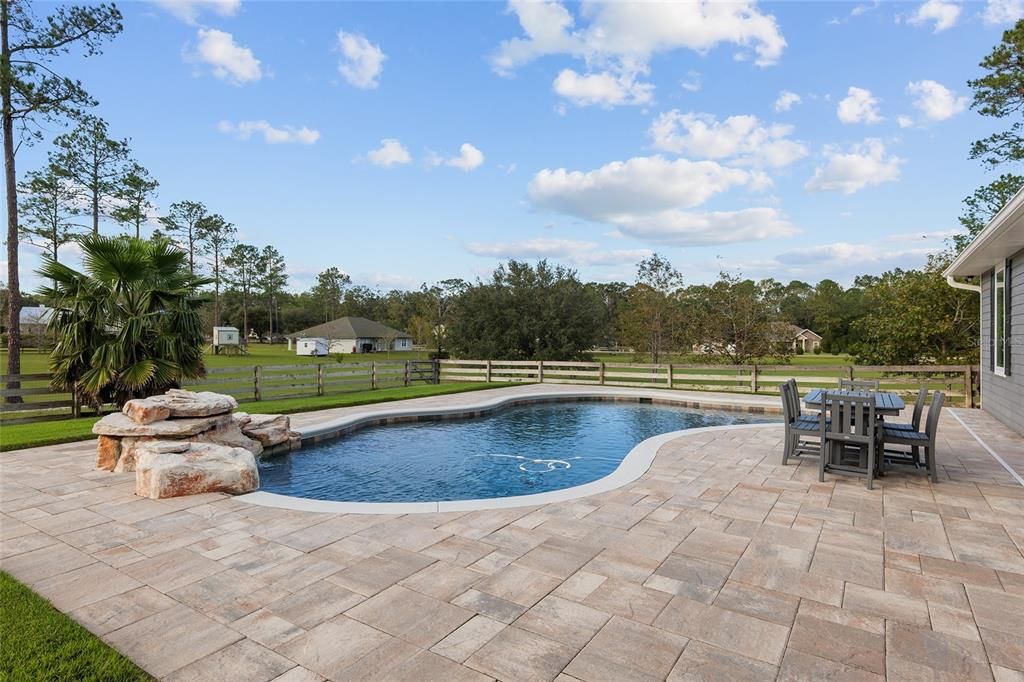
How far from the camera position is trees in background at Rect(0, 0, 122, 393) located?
30.8 feet

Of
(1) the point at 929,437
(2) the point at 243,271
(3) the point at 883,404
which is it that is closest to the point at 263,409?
(3) the point at 883,404

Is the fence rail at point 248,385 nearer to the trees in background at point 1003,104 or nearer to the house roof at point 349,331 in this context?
the trees in background at point 1003,104

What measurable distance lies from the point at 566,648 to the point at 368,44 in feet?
37.5

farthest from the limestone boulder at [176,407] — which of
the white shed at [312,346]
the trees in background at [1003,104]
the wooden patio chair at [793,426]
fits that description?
the white shed at [312,346]

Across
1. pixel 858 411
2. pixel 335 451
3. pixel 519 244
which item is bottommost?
pixel 335 451

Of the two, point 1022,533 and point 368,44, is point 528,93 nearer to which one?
point 368,44

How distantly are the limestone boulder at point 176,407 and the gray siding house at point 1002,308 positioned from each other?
27.3ft

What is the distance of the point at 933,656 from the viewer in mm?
2162

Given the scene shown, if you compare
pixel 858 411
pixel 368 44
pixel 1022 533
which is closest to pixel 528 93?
pixel 368 44

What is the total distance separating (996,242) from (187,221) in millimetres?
41128

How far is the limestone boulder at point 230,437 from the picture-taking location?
5.71 m

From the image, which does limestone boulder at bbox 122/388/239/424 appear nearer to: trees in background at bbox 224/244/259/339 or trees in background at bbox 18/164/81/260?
trees in background at bbox 18/164/81/260

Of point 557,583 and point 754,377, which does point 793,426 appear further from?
point 754,377

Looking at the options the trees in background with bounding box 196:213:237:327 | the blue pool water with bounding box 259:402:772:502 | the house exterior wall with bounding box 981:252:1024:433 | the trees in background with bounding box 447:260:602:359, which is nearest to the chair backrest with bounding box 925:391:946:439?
the blue pool water with bounding box 259:402:772:502
